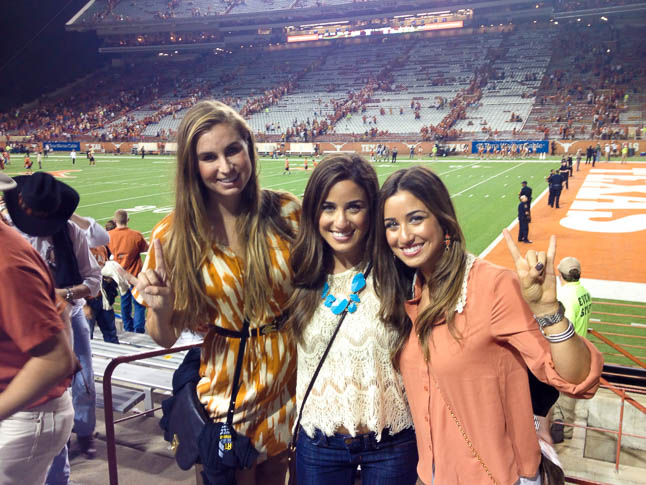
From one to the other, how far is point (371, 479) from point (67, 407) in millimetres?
1269

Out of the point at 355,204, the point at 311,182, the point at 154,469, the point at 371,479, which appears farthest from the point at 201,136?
the point at 154,469

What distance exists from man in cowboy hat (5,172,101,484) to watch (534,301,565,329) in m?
2.47

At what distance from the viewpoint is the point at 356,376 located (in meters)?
2.06

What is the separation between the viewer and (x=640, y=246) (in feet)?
43.2

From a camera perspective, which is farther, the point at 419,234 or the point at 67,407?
the point at 67,407

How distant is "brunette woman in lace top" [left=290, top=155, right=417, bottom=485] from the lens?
2055 millimetres

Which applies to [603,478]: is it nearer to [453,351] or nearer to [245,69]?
[453,351]

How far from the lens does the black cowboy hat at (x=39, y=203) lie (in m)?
2.92

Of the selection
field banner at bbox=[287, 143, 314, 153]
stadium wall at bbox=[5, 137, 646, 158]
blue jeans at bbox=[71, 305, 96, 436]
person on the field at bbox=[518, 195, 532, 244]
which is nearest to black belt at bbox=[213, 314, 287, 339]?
blue jeans at bbox=[71, 305, 96, 436]

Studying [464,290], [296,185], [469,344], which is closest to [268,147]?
[296,185]

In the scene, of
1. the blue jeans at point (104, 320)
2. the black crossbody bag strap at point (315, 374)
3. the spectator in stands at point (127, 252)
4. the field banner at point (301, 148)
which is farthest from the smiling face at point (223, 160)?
the field banner at point (301, 148)

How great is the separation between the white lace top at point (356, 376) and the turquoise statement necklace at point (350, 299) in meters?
0.02

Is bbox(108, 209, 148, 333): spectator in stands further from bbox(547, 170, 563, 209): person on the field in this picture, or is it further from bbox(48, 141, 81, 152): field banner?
bbox(48, 141, 81, 152): field banner

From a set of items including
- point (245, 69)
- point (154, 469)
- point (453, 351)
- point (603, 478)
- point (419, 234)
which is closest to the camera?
point (453, 351)
